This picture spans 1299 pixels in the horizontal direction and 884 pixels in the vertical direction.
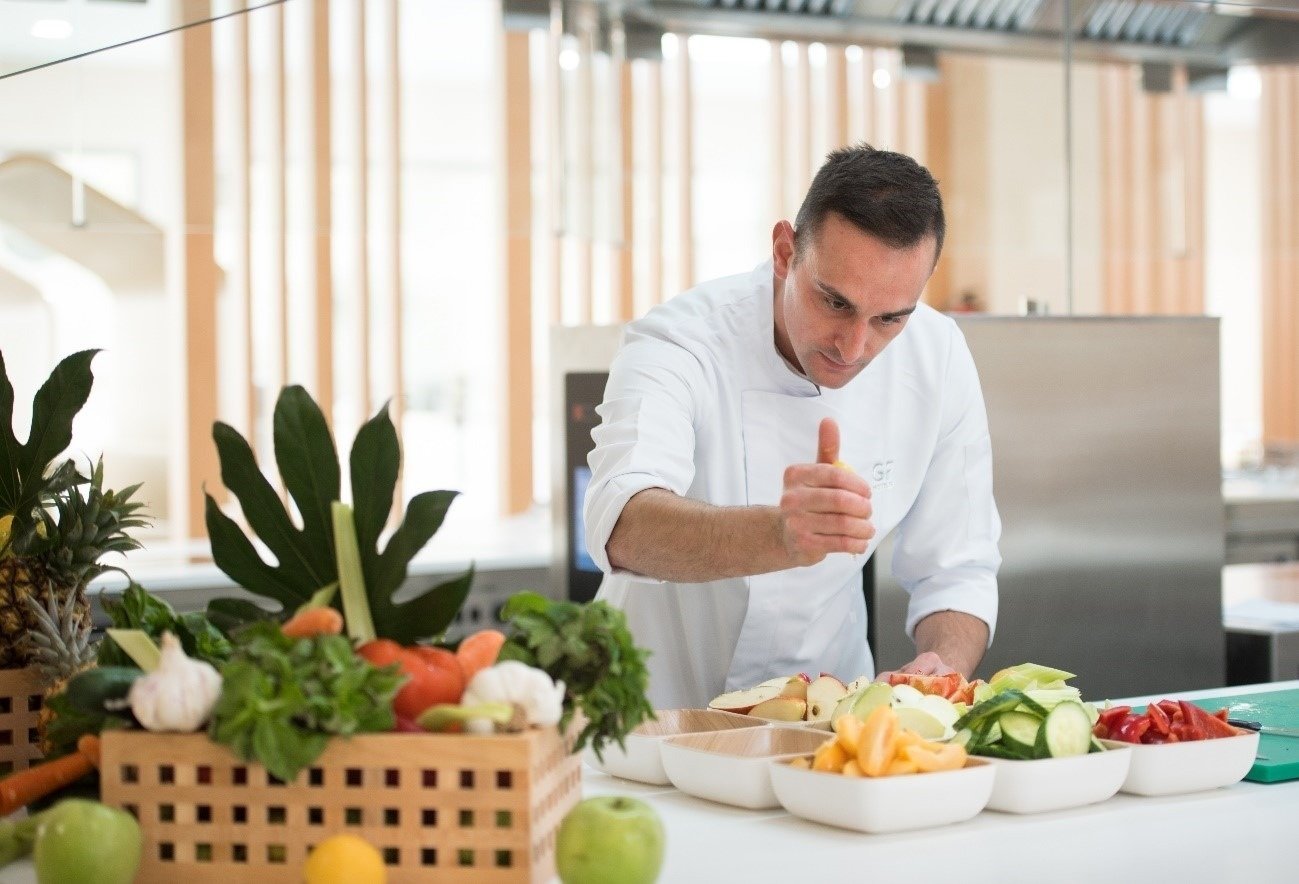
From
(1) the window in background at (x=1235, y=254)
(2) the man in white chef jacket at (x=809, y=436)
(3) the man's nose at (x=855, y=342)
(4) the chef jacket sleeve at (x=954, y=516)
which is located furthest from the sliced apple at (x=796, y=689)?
(1) the window in background at (x=1235, y=254)

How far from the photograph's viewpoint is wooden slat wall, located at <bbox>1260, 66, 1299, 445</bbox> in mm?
6457

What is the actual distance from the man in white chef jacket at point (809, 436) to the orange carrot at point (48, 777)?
777 mm

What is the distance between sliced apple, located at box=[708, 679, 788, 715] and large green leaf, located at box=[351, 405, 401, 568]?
57cm

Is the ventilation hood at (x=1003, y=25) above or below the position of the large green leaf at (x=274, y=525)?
above

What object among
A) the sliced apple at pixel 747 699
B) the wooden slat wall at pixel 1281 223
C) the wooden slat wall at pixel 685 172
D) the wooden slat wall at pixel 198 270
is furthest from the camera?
the wooden slat wall at pixel 1281 223

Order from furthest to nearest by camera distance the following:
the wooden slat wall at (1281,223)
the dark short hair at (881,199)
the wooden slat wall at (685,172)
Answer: the wooden slat wall at (1281,223) → the wooden slat wall at (685,172) → the dark short hair at (881,199)

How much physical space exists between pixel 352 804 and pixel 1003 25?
125 inches

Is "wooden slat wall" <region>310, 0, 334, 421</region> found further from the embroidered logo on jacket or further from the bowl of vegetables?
the bowl of vegetables

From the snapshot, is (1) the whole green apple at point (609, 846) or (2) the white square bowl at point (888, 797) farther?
(2) the white square bowl at point (888, 797)

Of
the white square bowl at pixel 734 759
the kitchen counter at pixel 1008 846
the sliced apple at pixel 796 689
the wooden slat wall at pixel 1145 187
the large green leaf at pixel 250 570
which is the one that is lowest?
the kitchen counter at pixel 1008 846

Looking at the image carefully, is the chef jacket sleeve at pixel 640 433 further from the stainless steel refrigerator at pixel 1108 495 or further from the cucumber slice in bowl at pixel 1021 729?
the stainless steel refrigerator at pixel 1108 495

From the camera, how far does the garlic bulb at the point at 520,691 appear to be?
1.18 m

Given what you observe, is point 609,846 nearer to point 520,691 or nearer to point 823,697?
point 520,691

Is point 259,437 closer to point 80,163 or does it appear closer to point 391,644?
point 80,163
